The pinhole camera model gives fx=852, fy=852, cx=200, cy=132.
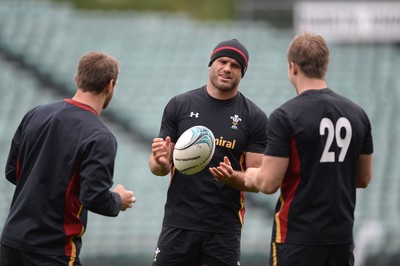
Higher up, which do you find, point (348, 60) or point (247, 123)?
point (348, 60)

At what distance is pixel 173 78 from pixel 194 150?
1152 cm

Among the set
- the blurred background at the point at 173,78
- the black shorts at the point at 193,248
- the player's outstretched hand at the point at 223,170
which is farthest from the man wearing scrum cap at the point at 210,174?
the blurred background at the point at 173,78

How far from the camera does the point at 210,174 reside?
6363 mm

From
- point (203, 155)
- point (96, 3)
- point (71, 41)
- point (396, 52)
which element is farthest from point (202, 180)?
point (96, 3)

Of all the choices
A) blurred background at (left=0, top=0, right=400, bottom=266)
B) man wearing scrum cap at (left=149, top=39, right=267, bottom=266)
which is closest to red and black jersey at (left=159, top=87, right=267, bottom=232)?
man wearing scrum cap at (left=149, top=39, right=267, bottom=266)

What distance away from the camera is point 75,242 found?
5.80 metres

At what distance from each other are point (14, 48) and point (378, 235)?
346 inches

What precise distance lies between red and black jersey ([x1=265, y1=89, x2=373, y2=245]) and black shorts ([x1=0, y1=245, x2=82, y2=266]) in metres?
1.43

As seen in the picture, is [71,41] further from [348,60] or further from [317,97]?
[317,97]

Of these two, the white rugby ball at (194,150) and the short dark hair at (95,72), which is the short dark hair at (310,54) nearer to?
the white rugby ball at (194,150)

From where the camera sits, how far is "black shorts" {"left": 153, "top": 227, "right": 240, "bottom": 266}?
6.36m

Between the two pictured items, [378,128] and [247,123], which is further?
[378,128]

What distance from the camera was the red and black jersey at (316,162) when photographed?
17.5 feet

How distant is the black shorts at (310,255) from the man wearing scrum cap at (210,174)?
36.2 inches
